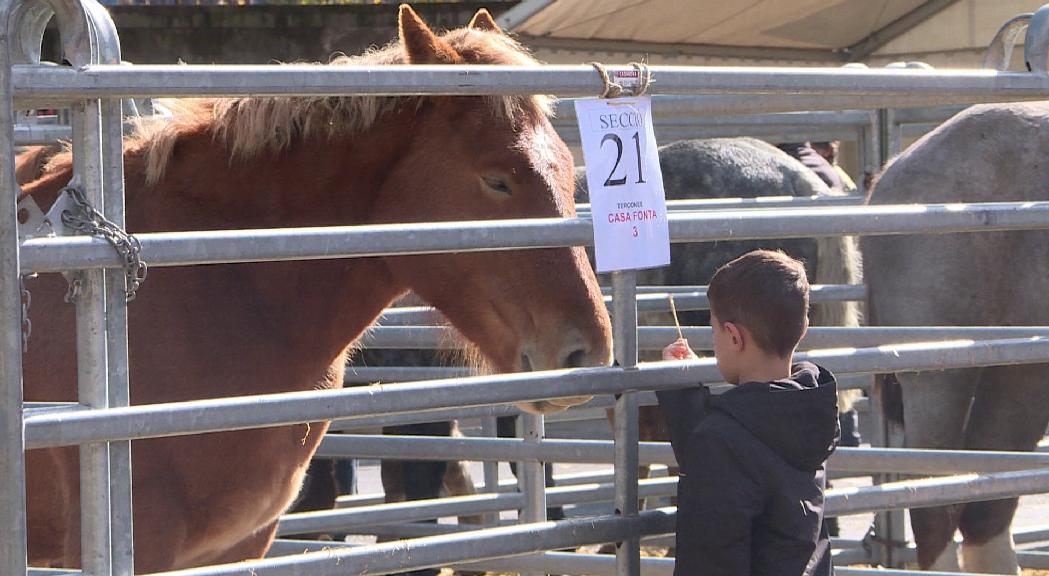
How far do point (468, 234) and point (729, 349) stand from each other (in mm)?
578

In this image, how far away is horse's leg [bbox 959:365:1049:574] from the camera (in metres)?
4.38

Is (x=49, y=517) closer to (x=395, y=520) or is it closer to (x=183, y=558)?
(x=183, y=558)

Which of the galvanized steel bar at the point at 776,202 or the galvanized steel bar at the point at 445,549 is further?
the galvanized steel bar at the point at 776,202

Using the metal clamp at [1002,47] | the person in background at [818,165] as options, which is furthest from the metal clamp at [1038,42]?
the person in background at [818,165]

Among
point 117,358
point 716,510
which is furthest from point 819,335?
point 117,358

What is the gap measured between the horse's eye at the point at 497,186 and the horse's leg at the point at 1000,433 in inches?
102

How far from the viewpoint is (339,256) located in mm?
1884

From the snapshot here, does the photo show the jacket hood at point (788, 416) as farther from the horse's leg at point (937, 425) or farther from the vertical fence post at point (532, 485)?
the horse's leg at point (937, 425)

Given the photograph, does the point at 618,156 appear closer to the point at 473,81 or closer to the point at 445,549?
the point at 473,81

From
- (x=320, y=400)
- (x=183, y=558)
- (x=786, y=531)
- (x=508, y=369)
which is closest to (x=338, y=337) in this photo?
(x=508, y=369)

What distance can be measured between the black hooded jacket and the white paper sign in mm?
331

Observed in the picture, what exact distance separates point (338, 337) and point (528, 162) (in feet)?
2.27

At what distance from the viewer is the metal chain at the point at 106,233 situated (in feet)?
5.64

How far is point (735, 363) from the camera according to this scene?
2.22m
